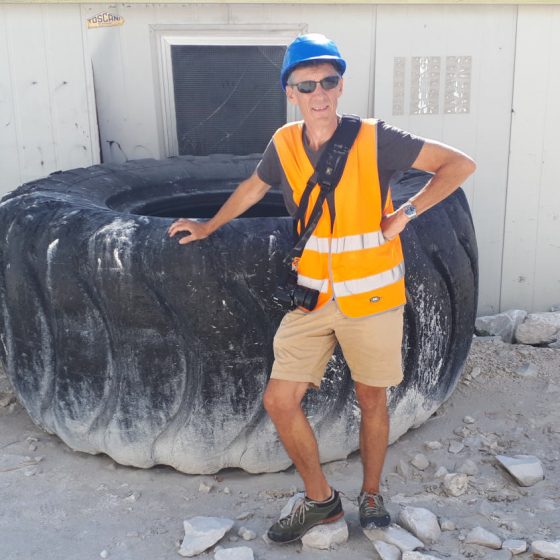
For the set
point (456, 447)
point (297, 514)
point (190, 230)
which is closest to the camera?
point (297, 514)

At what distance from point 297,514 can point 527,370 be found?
5.84 ft

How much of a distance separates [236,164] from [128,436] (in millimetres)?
1748

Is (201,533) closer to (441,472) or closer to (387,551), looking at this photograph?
(387,551)

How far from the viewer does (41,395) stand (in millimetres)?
3146

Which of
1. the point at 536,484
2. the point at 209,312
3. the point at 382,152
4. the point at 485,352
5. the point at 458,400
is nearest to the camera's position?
the point at 382,152

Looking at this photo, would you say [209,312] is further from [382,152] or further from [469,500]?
[469,500]

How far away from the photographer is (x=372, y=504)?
265 cm

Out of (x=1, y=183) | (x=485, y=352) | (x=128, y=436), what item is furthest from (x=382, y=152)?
(x=1, y=183)

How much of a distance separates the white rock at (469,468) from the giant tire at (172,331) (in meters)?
0.27

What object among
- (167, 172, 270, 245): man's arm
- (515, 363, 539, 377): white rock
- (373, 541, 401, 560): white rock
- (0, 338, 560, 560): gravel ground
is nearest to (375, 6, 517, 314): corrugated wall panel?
(515, 363, 539, 377): white rock

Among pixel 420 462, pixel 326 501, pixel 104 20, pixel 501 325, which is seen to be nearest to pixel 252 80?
pixel 104 20

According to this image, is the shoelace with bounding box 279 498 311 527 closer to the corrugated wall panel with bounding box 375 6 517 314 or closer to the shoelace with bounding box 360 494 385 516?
the shoelace with bounding box 360 494 385 516

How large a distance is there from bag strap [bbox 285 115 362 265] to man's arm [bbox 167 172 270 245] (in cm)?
30

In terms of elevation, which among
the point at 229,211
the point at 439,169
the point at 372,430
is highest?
the point at 439,169
